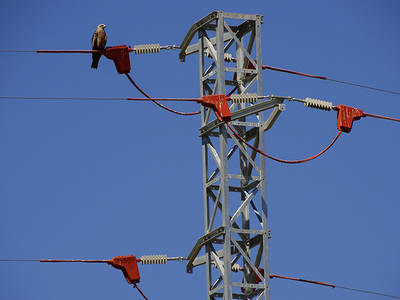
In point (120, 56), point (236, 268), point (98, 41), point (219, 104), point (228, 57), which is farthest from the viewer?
point (228, 57)

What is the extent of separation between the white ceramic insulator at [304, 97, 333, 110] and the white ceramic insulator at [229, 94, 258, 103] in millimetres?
1129

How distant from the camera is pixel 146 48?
24.7 m

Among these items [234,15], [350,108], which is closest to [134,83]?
[234,15]

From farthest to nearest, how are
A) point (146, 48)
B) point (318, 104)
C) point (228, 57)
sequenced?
point (228, 57), point (146, 48), point (318, 104)

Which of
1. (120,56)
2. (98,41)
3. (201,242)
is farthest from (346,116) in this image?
(98,41)

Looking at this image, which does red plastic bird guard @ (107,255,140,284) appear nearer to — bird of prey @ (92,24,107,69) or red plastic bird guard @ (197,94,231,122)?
red plastic bird guard @ (197,94,231,122)

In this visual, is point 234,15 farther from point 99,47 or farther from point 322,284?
point 322,284

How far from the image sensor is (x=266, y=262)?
22.2m

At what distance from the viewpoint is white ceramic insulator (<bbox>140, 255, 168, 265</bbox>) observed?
76.6 ft

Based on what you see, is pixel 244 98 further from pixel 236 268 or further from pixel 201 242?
pixel 236 268

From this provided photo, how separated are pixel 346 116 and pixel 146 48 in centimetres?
432

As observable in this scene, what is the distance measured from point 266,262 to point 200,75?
3.93 metres

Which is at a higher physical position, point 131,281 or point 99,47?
point 99,47

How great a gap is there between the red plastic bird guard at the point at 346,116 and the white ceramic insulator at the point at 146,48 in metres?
3.88
